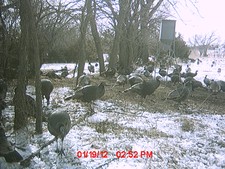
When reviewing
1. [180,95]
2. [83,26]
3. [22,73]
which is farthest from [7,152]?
[83,26]

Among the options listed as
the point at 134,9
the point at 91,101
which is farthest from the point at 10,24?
the point at 134,9

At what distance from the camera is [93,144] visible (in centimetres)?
716

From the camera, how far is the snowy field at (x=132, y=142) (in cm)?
640

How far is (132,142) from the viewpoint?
769 centimetres

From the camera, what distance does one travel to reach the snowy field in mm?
6396

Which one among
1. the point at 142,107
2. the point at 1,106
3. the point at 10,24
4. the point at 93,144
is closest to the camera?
the point at 1,106

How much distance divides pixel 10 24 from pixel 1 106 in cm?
240

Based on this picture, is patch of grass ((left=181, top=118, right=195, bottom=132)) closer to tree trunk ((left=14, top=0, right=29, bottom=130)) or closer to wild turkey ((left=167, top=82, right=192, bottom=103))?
wild turkey ((left=167, top=82, right=192, bottom=103))

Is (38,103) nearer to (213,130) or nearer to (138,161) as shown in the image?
(138,161)

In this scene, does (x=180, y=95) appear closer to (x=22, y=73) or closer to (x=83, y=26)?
(x=83, y=26)

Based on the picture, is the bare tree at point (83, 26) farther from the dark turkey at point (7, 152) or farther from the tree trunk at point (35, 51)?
the dark turkey at point (7, 152)

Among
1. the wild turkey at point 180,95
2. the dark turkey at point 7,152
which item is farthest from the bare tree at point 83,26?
the dark turkey at point 7,152

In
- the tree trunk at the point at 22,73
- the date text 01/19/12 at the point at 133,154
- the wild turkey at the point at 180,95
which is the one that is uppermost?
the tree trunk at the point at 22,73

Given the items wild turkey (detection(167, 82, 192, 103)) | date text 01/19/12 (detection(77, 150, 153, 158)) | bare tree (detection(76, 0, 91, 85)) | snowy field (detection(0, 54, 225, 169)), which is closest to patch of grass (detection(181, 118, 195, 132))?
snowy field (detection(0, 54, 225, 169))
